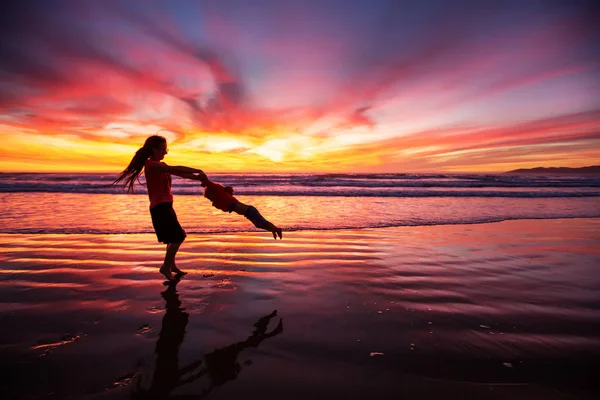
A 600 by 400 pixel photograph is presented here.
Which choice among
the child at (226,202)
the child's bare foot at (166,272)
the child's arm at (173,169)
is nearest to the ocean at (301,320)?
the child's bare foot at (166,272)

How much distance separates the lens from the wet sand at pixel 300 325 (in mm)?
2357

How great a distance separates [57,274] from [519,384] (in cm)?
649

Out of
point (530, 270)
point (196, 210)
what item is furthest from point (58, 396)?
point (196, 210)

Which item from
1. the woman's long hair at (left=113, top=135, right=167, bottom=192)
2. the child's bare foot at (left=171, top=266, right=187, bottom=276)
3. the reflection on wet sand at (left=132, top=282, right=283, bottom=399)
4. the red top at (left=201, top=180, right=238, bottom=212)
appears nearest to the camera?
the reflection on wet sand at (left=132, top=282, right=283, bottom=399)

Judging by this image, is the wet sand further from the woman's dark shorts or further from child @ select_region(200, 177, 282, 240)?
child @ select_region(200, 177, 282, 240)

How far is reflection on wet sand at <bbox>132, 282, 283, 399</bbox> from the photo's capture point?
230 centimetres

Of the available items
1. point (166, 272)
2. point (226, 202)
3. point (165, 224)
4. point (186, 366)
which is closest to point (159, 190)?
point (165, 224)

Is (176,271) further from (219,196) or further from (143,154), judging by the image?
(143,154)

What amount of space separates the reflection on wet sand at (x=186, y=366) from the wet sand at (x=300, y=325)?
13mm

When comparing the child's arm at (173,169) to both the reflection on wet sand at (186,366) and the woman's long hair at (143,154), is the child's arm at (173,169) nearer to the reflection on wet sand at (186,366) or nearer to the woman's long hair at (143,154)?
the woman's long hair at (143,154)

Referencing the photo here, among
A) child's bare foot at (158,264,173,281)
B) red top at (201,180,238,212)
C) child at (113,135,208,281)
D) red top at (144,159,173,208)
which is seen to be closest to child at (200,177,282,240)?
red top at (201,180,238,212)

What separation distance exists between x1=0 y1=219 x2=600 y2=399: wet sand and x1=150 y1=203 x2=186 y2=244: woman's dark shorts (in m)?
0.69

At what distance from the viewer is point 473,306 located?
3.83 metres

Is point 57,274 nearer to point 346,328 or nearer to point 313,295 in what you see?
point 313,295
